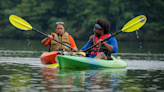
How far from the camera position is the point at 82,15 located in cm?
4684

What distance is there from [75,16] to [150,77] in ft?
133

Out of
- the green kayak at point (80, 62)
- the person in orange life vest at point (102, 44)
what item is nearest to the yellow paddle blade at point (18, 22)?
the green kayak at point (80, 62)

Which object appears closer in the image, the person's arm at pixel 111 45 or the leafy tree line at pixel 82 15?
the person's arm at pixel 111 45

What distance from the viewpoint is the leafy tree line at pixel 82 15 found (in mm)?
41344

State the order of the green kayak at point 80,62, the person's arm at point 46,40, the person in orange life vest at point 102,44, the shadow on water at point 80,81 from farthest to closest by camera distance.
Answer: the person's arm at point 46,40 < the person in orange life vest at point 102,44 < the green kayak at point 80,62 < the shadow on water at point 80,81

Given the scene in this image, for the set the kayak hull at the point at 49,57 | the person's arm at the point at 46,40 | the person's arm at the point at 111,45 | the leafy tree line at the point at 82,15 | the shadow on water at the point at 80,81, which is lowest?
the shadow on water at the point at 80,81

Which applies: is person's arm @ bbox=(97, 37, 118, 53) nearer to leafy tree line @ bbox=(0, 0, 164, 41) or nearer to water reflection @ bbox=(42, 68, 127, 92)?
water reflection @ bbox=(42, 68, 127, 92)

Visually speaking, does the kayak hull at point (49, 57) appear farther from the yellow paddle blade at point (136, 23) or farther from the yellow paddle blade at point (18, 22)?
the yellow paddle blade at point (136, 23)

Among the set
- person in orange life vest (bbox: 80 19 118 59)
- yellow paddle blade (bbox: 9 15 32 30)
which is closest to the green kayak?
person in orange life vest (bbox: 80 19 118 59)

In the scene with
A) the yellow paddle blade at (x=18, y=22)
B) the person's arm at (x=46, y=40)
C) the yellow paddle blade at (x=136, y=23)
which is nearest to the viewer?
the person's arm at (x=46, y=40)

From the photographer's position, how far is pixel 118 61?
10273 mm

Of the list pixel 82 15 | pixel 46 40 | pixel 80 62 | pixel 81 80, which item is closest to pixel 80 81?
pixel 81 80

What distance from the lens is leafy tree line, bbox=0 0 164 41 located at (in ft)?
136

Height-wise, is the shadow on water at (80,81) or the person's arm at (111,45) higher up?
the person's arm at (111,45)
